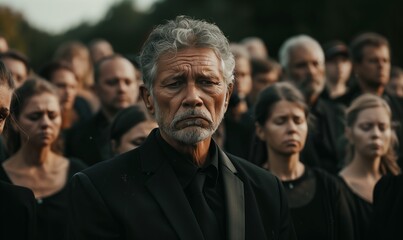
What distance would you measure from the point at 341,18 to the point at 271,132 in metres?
22.2

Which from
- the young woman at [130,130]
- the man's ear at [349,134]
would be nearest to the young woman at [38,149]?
the young woman at [130,130]

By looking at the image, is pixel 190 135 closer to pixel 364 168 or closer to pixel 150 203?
pixel 150 203

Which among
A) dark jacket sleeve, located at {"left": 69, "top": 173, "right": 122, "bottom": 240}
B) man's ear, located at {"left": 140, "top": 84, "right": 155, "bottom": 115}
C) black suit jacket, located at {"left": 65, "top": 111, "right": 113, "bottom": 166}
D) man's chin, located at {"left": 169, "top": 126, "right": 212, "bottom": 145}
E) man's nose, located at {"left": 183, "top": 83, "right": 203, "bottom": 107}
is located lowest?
black suit jacket, located at {"left": 65, "top": 111, "right": 113, "bottom": 166}

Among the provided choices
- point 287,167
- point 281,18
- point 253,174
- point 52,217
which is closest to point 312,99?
point 287,167

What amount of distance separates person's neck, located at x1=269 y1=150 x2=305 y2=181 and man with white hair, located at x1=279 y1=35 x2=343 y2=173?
83 cm

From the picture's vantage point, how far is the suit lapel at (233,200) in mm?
4586

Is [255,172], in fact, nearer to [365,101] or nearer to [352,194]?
[352,194]

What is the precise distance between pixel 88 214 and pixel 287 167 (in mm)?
2959

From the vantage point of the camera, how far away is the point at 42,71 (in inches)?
398

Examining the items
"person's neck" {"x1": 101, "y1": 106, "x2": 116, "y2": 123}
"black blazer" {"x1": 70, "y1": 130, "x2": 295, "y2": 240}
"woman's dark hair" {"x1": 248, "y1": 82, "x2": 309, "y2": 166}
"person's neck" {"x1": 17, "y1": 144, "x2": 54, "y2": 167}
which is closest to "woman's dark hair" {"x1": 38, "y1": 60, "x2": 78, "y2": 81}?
"person's neck" {"x1": 101, "y1": 106, "x2": 116, "y2": 123}

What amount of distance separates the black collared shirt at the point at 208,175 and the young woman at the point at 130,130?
8.44 feet

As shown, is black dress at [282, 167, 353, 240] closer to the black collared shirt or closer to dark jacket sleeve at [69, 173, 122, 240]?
the black collared shirt

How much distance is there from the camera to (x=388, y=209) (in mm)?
6141

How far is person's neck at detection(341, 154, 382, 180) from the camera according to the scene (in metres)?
7.76
